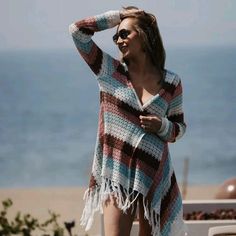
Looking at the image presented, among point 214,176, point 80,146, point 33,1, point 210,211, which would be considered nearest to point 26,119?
point 80,146

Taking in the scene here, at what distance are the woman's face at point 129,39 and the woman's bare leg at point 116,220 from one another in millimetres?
515

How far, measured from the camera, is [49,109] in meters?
24.3

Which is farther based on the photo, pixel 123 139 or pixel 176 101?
pixel 176 101

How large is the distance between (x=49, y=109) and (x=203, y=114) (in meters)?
3.41

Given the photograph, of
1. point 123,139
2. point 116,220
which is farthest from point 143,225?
point 123,139

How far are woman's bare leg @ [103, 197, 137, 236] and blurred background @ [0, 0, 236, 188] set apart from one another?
41.7ft

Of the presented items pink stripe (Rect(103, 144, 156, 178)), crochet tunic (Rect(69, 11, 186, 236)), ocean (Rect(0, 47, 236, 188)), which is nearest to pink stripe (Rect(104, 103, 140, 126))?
crochet tunic (Rect(69, 11, 186, 236))

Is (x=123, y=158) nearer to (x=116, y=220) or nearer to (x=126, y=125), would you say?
(x=126, y=125)

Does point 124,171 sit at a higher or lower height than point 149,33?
lower

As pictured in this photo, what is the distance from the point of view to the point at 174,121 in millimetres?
4191

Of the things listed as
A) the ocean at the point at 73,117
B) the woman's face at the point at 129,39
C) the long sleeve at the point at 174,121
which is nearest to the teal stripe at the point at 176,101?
the long sleeve at the point at 174,121

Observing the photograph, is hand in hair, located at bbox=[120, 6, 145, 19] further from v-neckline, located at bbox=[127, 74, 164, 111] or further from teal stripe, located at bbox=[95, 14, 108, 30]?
v-neckline, located at bbox=[127, 74, 164, 111]

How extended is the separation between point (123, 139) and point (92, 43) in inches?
13.8

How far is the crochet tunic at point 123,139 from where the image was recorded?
4.02m
